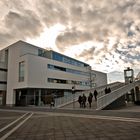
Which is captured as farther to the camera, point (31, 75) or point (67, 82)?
point (67, 82)

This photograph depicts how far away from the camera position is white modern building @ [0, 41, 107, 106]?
4630 cm

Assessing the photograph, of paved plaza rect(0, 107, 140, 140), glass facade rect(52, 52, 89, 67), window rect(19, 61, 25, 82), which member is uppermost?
glass facade rect(52, 52, 89, 67)

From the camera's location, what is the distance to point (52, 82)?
50969mm

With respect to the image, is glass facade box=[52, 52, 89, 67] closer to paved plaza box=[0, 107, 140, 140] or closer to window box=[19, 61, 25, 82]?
window box=[19, 61, 25, 82]

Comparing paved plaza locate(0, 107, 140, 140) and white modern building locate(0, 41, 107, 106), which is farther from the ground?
white modern building locate(0, 41, 107, 106)

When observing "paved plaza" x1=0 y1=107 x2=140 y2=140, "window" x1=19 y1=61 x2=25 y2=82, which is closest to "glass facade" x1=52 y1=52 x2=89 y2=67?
"window" x1=19 y1=61 x2=25 y2=82

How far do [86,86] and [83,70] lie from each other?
475 centimetres

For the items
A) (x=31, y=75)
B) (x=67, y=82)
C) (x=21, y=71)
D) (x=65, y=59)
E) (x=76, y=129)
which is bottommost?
(x=76, y=129)

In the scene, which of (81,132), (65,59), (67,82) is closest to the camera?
(81,132)

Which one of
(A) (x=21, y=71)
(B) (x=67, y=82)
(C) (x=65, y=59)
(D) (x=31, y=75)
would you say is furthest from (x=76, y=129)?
(C) (x=65, y=59)

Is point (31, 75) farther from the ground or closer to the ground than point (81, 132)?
farther from the ground

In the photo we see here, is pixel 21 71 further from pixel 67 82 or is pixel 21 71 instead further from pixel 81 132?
pixel 81 132

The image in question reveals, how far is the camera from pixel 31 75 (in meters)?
45.5

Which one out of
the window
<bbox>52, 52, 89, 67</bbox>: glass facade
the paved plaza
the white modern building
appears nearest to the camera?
the paved plaza
